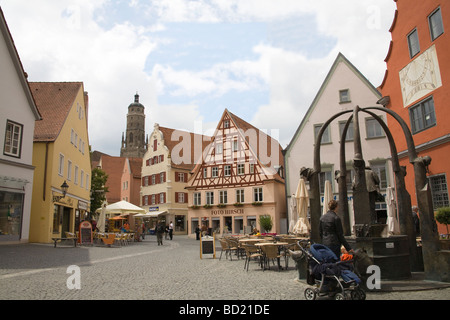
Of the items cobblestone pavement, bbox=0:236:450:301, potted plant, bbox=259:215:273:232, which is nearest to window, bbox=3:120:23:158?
cobblestone pavement, bbox=0:236:450:301

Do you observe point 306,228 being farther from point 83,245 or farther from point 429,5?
point 83,245

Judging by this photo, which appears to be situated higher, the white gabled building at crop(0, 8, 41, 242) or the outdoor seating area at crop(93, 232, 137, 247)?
the white gabled building at crop(0, 8, 41, 242)

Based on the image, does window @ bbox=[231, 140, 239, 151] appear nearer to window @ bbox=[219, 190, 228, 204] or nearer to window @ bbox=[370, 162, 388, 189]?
window @ bbox=[219, 190, 228, 204]

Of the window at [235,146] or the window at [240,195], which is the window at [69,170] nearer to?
the window at [240,195]

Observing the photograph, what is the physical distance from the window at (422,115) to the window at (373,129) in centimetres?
901

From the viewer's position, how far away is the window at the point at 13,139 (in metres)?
18.9

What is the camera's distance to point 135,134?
122m

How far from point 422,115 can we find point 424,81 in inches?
57.5

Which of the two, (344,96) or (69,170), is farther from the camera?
(344,96)

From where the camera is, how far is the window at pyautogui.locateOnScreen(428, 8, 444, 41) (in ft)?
48.6

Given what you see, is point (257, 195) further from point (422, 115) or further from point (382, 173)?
point (422, 115)

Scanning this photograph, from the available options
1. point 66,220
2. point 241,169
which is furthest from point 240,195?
point 66,220

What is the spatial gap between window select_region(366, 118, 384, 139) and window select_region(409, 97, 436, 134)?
901 cm

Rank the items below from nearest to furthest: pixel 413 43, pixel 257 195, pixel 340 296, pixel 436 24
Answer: pixel 340 296 → pixel 436 24 → pixel 413 43 → pixel 257 195
